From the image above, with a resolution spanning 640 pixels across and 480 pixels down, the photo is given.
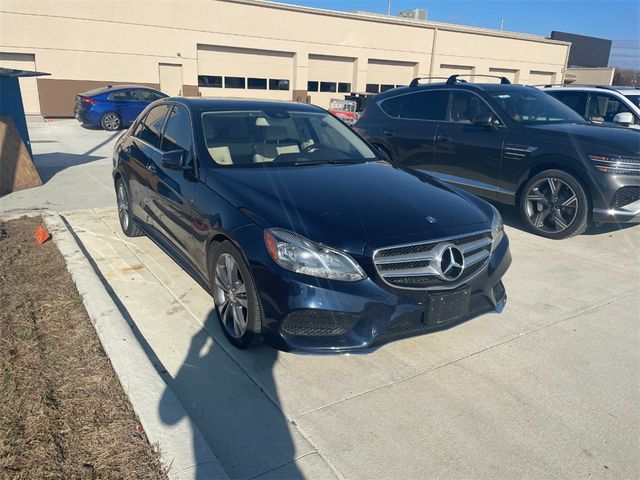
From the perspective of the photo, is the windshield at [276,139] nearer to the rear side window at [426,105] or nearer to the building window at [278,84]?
the rear side window at [426,105]

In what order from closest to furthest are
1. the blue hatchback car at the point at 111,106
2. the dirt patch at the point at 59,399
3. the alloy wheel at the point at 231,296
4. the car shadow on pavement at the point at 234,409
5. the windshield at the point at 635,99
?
the dirt patch at the point at 59,399 < the car shadow on pavement at the point at 234,409 < the alloy wheel at the point at 231,296 < the windshield at the point at 635,99 < the blue hatchback car at the point at 111,106

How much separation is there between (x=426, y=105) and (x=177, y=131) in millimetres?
4210

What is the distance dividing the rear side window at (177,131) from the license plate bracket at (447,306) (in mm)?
2247

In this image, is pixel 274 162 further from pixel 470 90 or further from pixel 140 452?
pixel 470 90

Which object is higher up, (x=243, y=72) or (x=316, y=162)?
(x=243, y=72)

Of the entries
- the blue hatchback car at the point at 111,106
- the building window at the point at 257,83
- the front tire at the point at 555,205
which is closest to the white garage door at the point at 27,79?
the blue hatchback car at the point at 111,106

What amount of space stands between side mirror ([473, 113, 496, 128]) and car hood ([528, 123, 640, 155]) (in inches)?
17.7

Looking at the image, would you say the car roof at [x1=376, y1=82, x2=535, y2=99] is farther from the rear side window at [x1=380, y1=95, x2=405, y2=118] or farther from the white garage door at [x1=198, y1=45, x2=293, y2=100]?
the white garage door at [x1=198, y1=45, x2=293, y2=100]

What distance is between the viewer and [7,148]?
7.77m

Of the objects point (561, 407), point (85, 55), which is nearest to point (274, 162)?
point (561, 407)

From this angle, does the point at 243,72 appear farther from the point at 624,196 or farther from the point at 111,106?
the point at 624,196

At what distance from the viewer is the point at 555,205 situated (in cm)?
589

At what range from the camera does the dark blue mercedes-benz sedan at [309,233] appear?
280cm

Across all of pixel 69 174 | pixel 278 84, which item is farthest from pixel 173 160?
pixel 278 84
